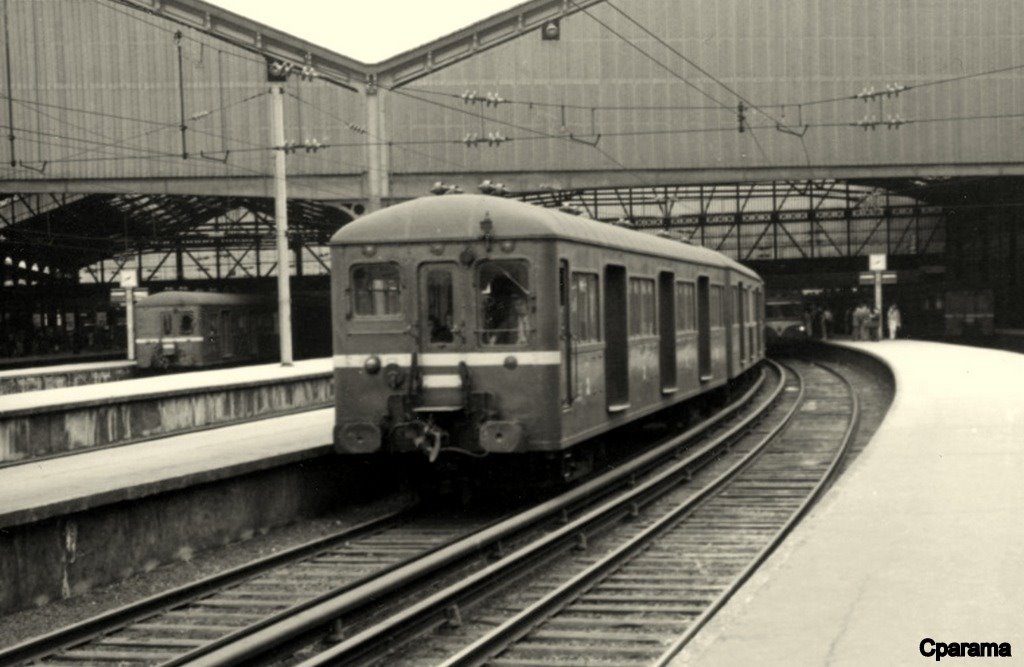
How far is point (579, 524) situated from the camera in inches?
427

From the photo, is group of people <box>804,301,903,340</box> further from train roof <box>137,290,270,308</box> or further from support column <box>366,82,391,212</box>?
train roof <box>137,290,270,308</box>

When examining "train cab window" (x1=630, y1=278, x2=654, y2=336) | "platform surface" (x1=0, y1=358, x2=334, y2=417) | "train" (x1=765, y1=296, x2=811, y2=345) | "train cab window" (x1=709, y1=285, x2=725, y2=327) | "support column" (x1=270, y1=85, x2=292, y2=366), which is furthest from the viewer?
"train" (x1=765, y1=296, x2=811, y2=345)

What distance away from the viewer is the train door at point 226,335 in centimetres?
3603

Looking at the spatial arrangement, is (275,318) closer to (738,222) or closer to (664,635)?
(738,222)

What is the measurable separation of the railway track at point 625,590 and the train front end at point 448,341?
1.41 metres

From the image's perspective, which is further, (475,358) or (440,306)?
(440,306)

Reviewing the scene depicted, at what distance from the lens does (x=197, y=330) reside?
113 feet

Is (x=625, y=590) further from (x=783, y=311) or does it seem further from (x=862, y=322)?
(x=783, y=311)

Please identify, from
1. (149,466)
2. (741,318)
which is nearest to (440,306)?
(149,466)

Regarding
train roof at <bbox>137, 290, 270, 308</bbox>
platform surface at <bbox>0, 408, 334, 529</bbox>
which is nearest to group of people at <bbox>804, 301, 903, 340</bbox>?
train roof at <bbox>137, 290, 270, 308</bbox>

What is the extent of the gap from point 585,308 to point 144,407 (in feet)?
28.5

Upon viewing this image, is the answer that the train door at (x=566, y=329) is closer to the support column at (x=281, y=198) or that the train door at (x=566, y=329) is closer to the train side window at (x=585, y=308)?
the train side window at (x=585, y=308)

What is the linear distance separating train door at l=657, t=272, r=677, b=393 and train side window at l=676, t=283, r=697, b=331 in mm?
338

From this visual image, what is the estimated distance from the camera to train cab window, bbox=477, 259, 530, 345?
11539 millimetres
